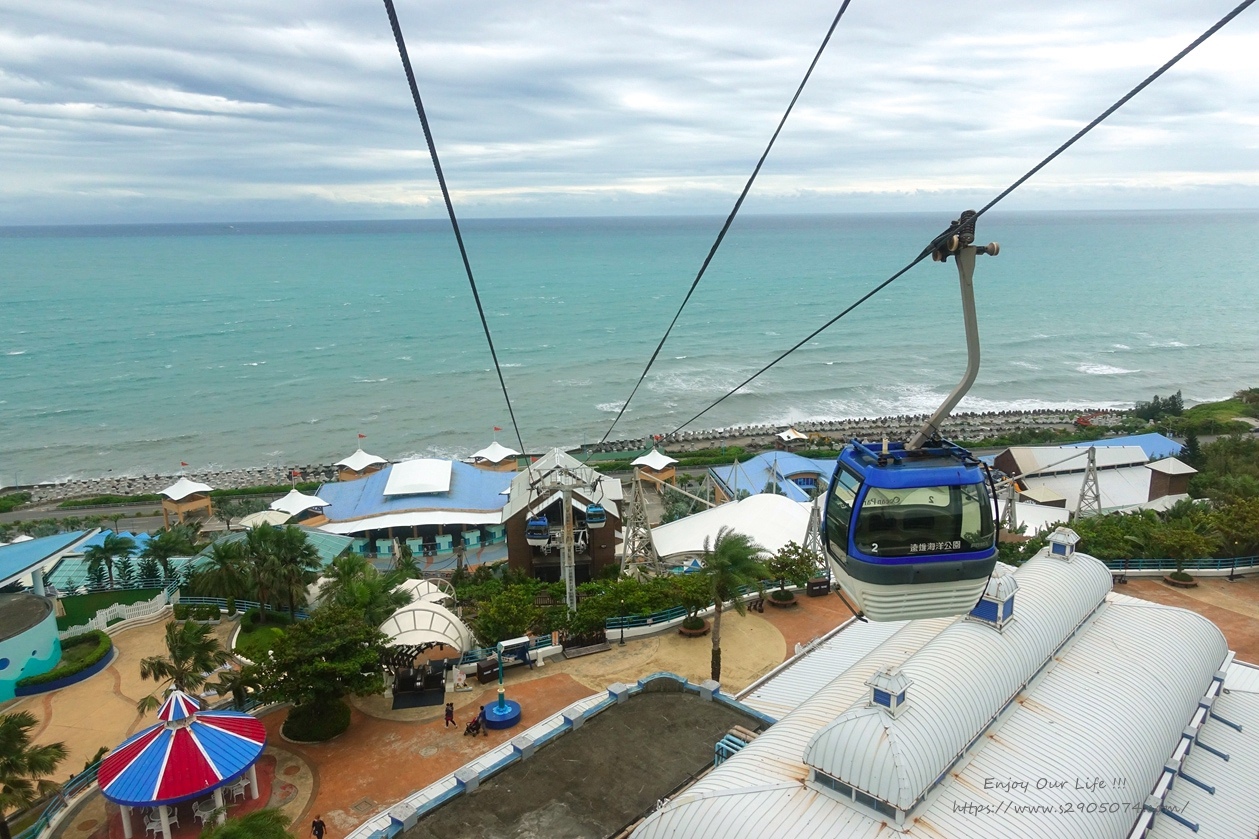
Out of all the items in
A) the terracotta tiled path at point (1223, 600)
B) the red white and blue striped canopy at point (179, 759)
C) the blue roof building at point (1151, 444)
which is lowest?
the blue roof building at point (1151, 444)

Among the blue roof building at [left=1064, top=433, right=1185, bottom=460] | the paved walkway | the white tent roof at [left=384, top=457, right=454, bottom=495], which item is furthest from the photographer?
the blue roof building at [left=1064, top=433, right=1185, bottom=460]

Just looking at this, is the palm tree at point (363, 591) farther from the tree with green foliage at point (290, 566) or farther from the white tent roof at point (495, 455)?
the white tent roof at point (495, 455)

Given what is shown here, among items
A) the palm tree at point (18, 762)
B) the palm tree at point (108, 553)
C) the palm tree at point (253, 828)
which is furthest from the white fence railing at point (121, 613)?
the palm tree at point (253, 828)

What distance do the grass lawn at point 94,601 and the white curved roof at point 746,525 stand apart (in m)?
23.1

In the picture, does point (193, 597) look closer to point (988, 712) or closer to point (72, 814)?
point (72, 814)

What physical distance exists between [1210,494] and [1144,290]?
546ft

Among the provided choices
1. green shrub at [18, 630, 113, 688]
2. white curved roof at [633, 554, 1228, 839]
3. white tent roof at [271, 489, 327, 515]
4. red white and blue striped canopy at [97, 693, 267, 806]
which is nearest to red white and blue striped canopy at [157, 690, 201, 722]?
red white and blue striped canopy at [97, 693, 267, 806]

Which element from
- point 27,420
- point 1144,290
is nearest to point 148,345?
point 27,420

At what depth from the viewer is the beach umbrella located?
1683cm

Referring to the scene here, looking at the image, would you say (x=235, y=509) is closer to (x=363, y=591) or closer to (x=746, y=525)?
(x=363, y=591)

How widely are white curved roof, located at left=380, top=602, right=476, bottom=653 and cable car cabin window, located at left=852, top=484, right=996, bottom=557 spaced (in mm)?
15384

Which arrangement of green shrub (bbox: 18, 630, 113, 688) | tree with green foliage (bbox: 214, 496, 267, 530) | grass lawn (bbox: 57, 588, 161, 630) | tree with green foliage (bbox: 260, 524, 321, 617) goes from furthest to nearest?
tree with green foliage (bbox: 214, 496, 267, 530) → grass lawn (bbox: 57, 588, 161, 630) → tree with green foliage (bbox: 260, 524, 321, 617) → green shrub (bbox: 18, 630, 113, 688)

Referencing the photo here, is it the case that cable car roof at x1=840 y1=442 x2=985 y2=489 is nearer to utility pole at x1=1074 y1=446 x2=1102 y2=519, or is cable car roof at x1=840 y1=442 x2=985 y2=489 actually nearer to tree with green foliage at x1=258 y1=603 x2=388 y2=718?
tree with green foliage at x1=258 y1=603 x2=388 y2=718

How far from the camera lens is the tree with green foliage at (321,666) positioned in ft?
66.8
